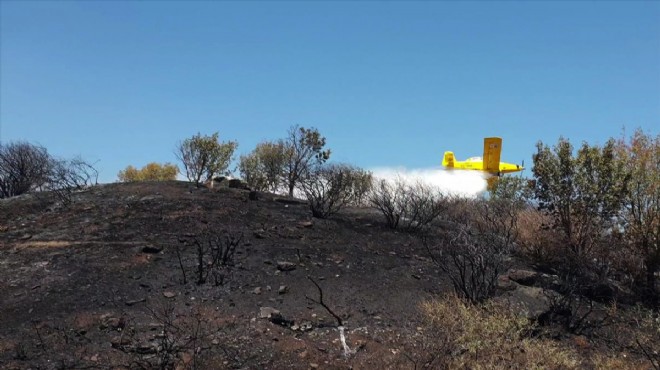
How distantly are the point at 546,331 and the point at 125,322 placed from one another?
669cm

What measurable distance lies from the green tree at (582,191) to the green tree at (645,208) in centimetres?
38

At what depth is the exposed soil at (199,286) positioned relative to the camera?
743cm

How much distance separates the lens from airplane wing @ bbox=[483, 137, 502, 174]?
3870cm

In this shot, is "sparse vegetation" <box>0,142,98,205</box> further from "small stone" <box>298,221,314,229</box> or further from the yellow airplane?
the yellow airplane

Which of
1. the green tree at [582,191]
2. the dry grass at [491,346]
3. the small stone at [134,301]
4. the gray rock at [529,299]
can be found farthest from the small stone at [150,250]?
the green tree at [582,191]

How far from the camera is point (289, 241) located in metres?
12.3

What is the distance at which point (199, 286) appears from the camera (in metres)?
9.48

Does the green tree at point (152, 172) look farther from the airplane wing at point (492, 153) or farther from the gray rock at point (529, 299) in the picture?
the gray rock at point (529, 299)

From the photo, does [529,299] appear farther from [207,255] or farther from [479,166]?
[479,166]

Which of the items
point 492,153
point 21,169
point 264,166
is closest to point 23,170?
point 21,169

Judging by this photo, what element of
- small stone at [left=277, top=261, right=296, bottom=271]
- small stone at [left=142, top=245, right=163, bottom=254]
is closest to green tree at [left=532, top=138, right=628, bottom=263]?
small stone at [left=277, top=261, right=296, bottom=271]

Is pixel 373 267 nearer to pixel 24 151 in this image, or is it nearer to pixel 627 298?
pixel 627 298

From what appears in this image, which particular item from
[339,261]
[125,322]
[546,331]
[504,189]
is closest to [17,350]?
[125,322]

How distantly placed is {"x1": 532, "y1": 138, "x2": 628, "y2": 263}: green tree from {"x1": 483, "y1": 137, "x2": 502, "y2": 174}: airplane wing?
25.7 m
